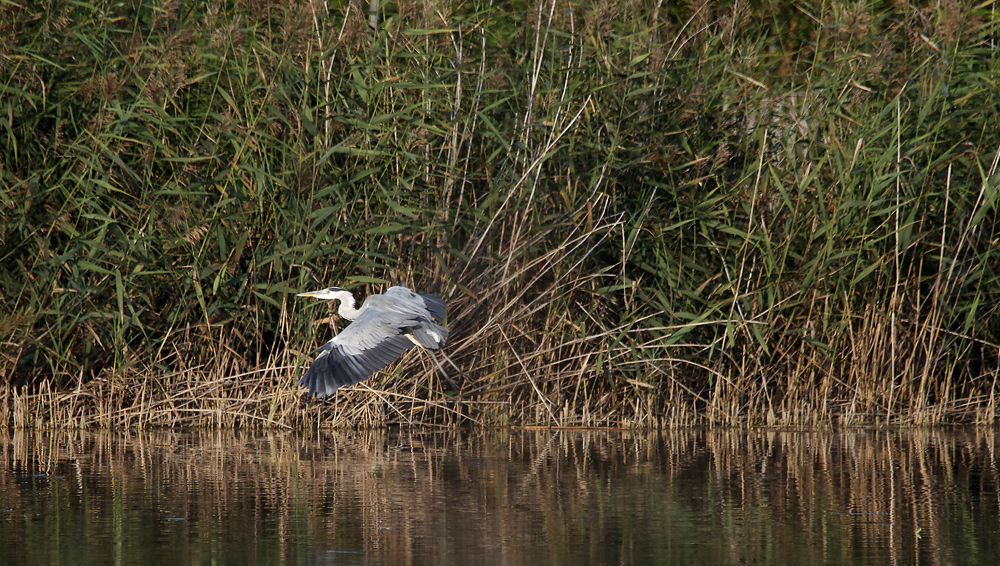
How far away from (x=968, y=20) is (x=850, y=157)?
1.20 meters

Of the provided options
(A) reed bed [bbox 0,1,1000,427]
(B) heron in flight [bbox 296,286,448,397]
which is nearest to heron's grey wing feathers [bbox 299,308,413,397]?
(B) heron in flight [bbox 296,286,448,397]

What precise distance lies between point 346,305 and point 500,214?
1.13 metres

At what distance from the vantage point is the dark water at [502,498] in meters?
4.62

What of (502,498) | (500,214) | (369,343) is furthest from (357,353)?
(500,214)

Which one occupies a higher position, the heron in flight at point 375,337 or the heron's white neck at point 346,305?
the heron's white neck at point 346,305

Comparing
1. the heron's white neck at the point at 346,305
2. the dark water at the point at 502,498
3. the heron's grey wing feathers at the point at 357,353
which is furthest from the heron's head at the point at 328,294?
the dark water at the point at 502,498

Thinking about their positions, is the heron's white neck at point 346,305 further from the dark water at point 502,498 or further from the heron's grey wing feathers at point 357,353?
the dark water at point 502,498

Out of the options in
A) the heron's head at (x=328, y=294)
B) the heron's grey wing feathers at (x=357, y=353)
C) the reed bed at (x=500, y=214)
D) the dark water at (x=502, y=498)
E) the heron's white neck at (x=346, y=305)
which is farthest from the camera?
the reed bed at (x=500, y=214)

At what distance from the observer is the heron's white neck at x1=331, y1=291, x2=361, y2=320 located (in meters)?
7.07

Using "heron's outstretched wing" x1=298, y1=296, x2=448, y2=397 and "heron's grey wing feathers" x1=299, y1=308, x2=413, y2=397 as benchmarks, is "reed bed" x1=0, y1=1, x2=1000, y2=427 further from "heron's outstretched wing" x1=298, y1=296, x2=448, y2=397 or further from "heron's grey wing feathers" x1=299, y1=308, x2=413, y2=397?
"heron's grey wing feathers" x1=299, y1=308, x2=413, y2=397

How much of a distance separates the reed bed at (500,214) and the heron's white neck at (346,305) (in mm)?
288

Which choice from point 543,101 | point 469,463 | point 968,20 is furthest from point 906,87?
point 469,463

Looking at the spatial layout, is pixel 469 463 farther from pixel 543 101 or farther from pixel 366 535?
pixel 543 101

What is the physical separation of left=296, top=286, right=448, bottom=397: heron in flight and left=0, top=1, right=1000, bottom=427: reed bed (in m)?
0.53
